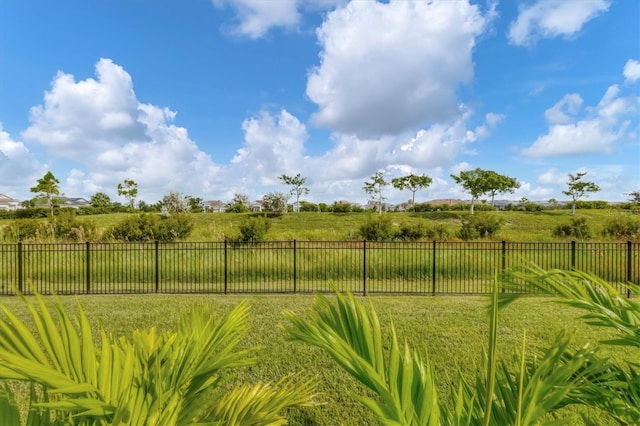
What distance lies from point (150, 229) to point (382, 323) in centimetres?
1381

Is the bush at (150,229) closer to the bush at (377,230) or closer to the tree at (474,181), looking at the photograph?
the bush at (377,230)

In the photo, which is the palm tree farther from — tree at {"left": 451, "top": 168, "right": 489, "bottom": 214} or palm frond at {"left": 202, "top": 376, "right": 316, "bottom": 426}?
tree at {"left": 451, "top": 168, "right": 489, "bottom": 214}

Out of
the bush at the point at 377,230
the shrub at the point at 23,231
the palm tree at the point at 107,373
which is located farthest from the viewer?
the bush at the point at 377,230

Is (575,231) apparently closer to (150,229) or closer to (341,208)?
(150,229)

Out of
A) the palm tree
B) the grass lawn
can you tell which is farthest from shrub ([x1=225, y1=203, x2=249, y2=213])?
the palm tree

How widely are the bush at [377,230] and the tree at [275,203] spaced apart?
22.3 metres

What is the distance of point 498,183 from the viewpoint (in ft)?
147

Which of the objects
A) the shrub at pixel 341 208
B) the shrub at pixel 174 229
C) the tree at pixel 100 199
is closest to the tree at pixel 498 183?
the shrub at pixel 341 208

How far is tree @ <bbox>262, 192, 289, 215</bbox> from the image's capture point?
127 feet

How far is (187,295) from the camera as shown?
8.74 meters

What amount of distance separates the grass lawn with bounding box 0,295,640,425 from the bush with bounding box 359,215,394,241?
8.06 metres

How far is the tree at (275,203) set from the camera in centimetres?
3856

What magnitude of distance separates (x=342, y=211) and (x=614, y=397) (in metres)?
41.7

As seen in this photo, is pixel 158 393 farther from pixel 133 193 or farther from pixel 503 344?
pixel 133 193
